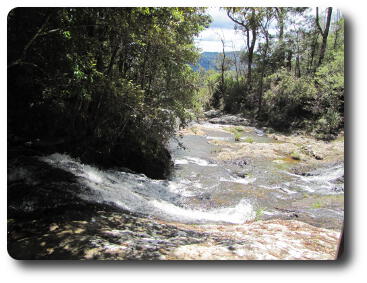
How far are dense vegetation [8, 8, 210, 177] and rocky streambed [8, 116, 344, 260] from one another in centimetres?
47

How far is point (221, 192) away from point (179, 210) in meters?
1.44

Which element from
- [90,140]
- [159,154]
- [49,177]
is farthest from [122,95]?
[159,154]

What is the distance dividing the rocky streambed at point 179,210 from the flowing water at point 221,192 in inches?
0.8

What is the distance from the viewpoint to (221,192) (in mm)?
6691

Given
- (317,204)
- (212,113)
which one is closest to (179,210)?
(317,204)

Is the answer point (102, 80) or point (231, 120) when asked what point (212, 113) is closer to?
point (231, 120)

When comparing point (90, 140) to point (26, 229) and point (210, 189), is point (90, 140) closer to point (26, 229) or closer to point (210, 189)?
point (210, 189)

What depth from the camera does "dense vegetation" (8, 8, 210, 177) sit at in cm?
401

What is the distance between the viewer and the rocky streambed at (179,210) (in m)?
3.22

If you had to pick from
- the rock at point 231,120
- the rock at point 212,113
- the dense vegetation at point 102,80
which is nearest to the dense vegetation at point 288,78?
the rock at point 231,120

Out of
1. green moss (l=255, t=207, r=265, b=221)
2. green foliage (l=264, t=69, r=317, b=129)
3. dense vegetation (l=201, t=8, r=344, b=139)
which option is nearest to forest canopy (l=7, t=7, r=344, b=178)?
dense vegetation (l=201, t=8, r=344, b=139)

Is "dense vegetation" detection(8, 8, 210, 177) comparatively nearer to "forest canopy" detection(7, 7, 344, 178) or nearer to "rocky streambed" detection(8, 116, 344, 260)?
"forest canopy" detection(7, 7, 344, 178)

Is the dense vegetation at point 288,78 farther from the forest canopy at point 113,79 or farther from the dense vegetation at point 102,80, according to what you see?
the dense vegetation at point 102,80

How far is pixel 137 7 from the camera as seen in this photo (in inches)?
160
